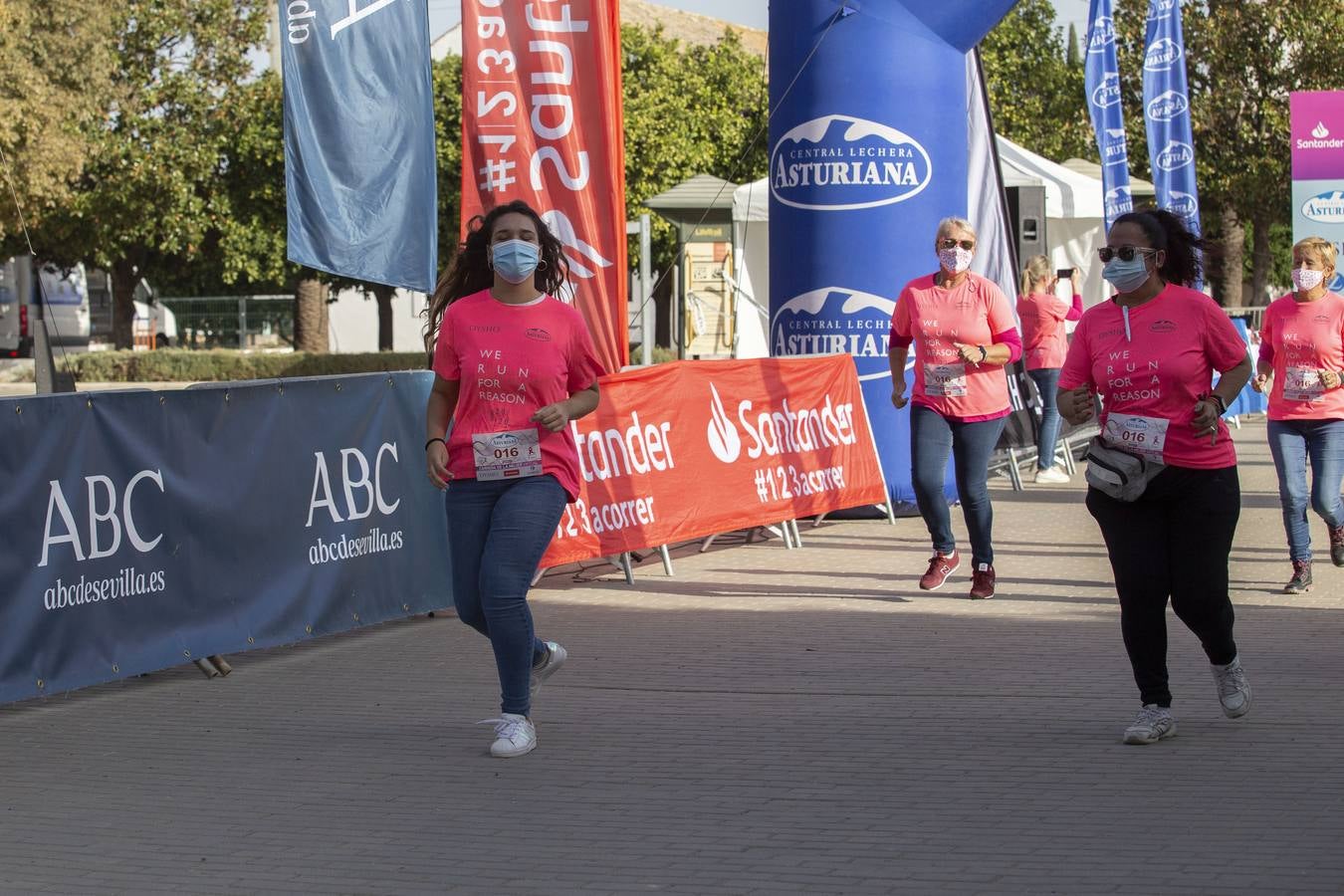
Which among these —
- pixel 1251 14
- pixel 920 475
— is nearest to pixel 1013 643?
pixel 920 475

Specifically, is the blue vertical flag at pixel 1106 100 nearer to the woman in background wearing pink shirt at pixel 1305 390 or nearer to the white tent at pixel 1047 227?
the white tent at pixel 1047 227

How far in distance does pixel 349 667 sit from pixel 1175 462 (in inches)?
148

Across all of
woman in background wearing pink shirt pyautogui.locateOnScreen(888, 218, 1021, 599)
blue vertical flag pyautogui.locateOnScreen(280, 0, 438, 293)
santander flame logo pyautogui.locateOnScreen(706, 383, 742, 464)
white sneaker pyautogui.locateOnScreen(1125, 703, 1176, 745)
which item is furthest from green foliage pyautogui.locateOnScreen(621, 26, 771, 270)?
white sneaker pyautogui.locateOnScreen(1125, 703, 1176, 745)

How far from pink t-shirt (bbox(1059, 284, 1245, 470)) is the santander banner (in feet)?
14.0

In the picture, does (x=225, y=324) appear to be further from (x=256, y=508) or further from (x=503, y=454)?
(x=503, y=454)

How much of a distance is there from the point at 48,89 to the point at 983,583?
27847 millimetres

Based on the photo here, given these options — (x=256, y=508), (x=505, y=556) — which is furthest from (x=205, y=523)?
(x=505, y=556)

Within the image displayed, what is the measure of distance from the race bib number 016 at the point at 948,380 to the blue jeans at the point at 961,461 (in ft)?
0.49

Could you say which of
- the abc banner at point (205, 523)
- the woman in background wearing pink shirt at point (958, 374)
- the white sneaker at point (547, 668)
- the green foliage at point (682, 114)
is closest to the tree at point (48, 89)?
the green foliage at point (682, 114)

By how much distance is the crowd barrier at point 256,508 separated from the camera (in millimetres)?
6918

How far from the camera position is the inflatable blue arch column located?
1279 centimetres

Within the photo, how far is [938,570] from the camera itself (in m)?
9.69

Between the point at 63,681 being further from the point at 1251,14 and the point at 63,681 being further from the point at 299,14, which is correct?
the point at 1251,14

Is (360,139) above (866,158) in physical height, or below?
below
